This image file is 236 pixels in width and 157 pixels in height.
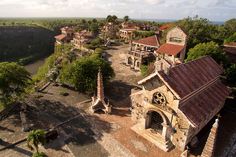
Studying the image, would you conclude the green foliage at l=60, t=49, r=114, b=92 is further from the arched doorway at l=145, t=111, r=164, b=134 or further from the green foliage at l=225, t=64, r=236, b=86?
the green foliage at l=225, t=64, r=236, b=86

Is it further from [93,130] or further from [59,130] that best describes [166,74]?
[59,130]

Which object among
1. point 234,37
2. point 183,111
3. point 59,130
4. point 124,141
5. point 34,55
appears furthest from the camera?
point 34,55

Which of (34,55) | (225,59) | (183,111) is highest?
(225,59)

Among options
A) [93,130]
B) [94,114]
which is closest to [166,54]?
[94,114]

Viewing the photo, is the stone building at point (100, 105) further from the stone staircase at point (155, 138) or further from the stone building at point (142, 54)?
the stone building at point (142, 54)

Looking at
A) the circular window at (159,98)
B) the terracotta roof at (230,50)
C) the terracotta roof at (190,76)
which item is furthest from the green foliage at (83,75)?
the terracotta roof at (230,50)

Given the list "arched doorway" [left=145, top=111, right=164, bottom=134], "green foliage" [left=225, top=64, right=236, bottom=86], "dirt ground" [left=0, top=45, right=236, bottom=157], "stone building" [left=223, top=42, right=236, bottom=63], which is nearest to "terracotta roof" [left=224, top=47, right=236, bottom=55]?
"stone building" [left=223, top=42, right=236, bottom=63]
